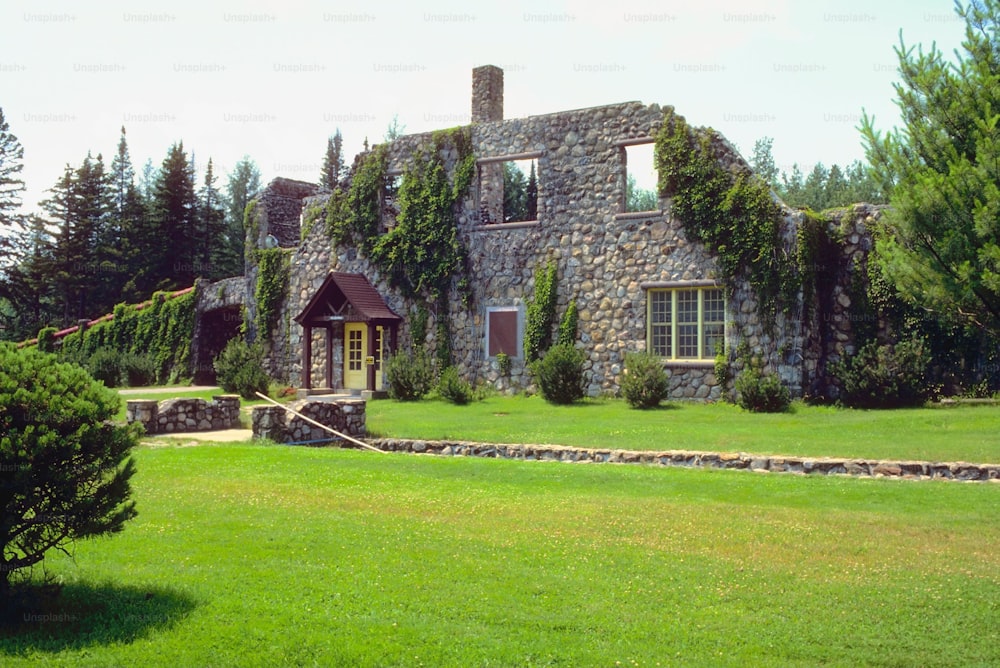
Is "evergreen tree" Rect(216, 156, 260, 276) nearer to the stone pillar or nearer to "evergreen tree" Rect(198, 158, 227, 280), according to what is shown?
"evergreen tree" Rect(198, 158, 227, 280)

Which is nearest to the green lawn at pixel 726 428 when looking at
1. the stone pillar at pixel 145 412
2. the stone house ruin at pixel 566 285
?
the stone house ruin at pixel 566 285

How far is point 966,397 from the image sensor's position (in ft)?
68.7

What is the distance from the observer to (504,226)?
27.0 metres

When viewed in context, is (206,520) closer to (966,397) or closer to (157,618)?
(157,618)

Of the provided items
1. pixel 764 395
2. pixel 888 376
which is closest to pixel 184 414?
pixel 764 395

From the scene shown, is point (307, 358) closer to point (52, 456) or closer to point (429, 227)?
point (429, 227)

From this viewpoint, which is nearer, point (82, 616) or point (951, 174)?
point (82, 616)

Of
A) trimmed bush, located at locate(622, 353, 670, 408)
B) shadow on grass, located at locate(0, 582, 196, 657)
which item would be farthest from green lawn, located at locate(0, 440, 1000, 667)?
trimmed bush, located at locate(622, 353, 670, 408)

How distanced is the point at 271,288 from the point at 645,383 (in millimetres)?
15155

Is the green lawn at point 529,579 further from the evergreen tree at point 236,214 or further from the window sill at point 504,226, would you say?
the evergreen tree at point 236,214

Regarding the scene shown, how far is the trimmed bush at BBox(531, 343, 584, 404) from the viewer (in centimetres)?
2377

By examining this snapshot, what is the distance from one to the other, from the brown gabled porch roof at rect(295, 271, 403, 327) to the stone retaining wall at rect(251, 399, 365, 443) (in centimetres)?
964

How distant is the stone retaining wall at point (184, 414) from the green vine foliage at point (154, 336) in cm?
1557

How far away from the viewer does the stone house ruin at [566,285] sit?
22656 mm
